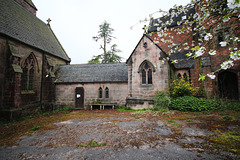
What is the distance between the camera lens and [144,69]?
11750 millimetres

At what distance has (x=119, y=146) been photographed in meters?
4.30

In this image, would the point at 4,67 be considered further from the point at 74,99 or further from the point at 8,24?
the point at 74,99

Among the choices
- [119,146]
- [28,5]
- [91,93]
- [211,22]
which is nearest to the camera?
[211,22]

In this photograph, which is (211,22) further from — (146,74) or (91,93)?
(91,93)

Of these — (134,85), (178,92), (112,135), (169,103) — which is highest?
(134,85)

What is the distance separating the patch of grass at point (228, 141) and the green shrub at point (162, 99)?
208 inches

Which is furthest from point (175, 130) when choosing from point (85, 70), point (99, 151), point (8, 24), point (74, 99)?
point (8, 24)

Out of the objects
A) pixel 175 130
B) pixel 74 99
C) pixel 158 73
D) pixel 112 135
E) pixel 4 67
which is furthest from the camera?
pixel 74 99

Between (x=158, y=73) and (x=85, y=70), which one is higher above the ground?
(x=85, y=70)

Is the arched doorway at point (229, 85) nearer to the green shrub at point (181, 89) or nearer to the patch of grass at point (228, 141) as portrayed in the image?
the green shrub at point (181, 89)

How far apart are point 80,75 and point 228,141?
1457 cm

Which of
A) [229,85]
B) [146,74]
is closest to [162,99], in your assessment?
[146,74]

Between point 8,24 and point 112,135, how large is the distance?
1347cm

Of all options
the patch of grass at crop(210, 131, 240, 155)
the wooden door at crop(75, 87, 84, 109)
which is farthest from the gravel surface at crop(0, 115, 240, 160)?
the wooden door at crop(75, 87, 84, 109)
